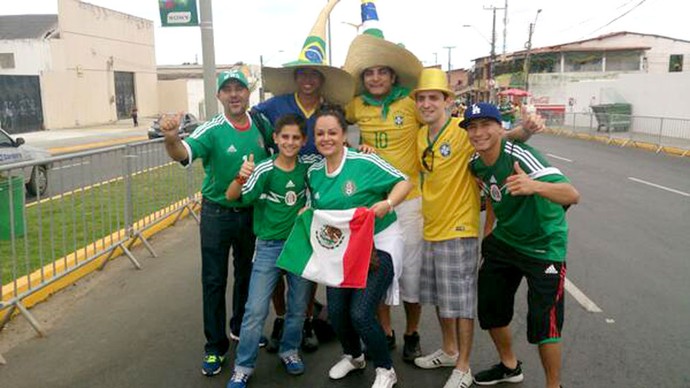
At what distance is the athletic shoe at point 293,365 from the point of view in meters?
4.00

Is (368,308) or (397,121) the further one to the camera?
(397,121)

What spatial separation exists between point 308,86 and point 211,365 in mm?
2025

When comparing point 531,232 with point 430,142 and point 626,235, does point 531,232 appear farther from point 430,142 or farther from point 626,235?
point 626,235

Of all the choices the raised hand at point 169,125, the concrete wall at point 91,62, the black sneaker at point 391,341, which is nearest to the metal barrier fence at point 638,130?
the black sneaker at point 391,341

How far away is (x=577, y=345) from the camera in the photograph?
14.4 feet

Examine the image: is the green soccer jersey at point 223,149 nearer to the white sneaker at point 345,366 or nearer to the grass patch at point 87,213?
the white sneaker at point 345,366

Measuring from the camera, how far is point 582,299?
5.41 m

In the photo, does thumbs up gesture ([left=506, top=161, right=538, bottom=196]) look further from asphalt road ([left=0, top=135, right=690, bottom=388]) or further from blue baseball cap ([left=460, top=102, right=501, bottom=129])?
asphalt road ([left=0, top=135, right=690, bottom=388])

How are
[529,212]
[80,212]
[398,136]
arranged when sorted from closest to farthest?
1. [529,212]
2. [398,136]
3. [80,212]

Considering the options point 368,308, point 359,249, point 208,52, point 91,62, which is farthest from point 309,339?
point 91,62

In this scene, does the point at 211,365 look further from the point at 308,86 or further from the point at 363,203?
the point at 308,86

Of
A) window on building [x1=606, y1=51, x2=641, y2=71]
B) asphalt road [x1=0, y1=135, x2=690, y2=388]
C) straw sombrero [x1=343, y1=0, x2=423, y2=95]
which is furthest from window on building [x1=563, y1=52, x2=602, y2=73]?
straw sombrero [x1=343, y1=0, x2=423, y2=95]

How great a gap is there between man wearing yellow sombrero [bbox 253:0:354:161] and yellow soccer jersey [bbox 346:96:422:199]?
0.31 m

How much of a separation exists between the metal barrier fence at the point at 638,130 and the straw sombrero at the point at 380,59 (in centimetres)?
1837
